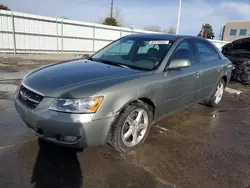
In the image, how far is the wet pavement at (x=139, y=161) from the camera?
229cm

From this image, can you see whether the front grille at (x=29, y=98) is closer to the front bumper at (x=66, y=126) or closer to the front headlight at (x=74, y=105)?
the front bumper at (x=66, y=126)

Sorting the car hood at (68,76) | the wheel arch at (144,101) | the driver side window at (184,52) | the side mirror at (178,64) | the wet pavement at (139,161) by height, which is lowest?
the wet pavement at (139,161)

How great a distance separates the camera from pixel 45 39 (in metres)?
14.3

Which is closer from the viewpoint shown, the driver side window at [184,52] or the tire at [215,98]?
the driver side window at [184,52]

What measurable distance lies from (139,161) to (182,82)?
1490mm

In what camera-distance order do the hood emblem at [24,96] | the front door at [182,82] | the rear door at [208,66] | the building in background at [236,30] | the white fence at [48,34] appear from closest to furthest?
1. the hood emblem at [24,96]
2. the front door at [182,82]
3. the rear door at [208,66]
4. the white fence at [48,34]
5. the building in background at [236,30]

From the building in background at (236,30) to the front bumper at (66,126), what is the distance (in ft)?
241

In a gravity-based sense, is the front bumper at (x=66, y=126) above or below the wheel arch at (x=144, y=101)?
below

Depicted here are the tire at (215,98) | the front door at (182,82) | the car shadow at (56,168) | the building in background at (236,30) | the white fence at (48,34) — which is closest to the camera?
the car shadow at (56,168)

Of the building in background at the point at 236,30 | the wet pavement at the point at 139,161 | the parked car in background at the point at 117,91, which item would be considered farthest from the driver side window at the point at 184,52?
the building in background at the point at 236,30

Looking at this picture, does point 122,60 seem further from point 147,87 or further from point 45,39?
point 45,39

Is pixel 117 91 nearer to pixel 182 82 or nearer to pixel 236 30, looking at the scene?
pixel 182 82

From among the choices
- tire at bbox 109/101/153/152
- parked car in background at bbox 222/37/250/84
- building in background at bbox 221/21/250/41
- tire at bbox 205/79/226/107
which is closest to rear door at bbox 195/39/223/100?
tire at bbox 205/79/226/107

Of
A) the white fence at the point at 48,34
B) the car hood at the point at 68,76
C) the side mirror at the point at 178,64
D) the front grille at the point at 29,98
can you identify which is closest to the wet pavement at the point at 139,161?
the front grille at the point at 29,98
